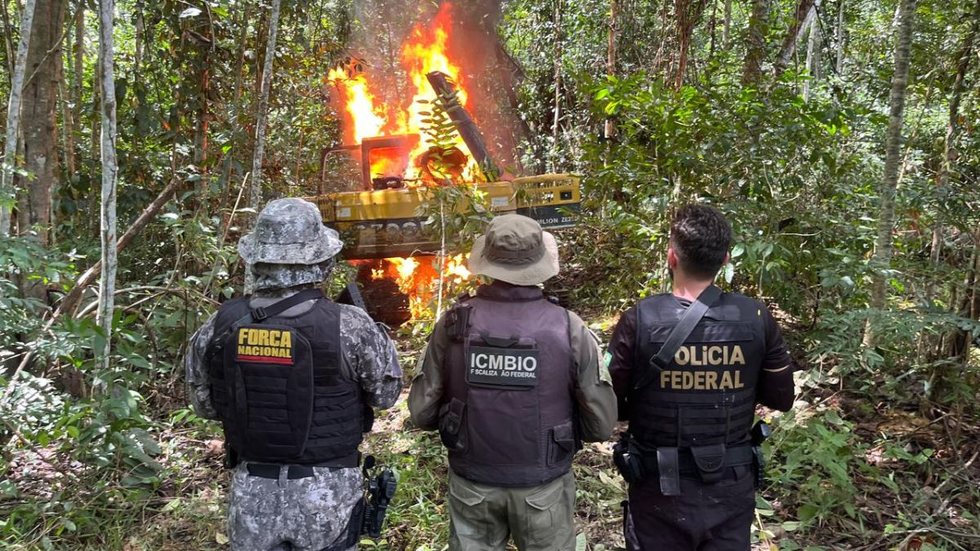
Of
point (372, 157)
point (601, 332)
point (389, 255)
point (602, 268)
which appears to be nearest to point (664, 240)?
point (601, 332)

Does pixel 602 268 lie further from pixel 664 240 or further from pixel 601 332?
pixel 664 240

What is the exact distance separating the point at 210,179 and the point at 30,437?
9.84 feet

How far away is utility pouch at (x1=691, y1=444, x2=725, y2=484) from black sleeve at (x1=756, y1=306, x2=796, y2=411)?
306 millimetres

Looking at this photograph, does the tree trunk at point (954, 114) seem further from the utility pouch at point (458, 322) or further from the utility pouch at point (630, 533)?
the utility pouch at point (458, 322)

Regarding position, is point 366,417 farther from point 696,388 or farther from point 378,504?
point 696,388

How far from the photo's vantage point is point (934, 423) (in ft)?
13.6

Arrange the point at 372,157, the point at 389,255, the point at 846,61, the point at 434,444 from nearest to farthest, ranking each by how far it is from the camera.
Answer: the point at 434,444, the point at 389,255, the point at 372,157, the point at 846,61

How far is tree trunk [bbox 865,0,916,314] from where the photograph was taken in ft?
13.9

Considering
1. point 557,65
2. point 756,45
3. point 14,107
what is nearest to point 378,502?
point 14,107

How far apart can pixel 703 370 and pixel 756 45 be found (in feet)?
16.2

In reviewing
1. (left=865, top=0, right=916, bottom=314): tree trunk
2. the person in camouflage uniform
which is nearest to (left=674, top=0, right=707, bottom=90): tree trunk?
(left=865, top=0, right=916, bottom=314): tree trunk

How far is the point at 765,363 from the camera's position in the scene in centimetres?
237

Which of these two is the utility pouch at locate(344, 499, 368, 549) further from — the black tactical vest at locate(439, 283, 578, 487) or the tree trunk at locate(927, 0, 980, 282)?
the tree trunk at locate(927, 0, 980, 282)

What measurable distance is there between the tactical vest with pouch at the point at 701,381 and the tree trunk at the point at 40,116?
15.0ft
